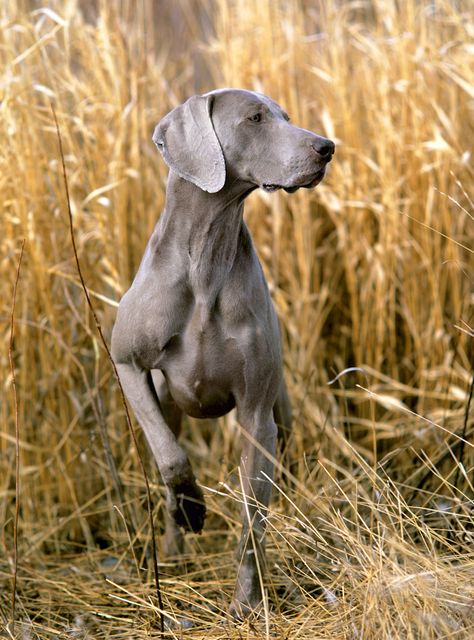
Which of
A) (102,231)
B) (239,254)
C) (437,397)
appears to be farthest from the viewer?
(437,397)

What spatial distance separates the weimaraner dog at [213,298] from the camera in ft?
7.32

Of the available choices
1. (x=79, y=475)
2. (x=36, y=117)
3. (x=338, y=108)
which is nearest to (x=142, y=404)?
(x=79, y=475)

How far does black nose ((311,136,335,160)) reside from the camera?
217 cm

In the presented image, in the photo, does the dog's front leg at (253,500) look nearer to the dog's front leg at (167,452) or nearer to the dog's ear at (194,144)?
the dog's front leg at (167,452)

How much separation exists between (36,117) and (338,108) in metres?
1.19

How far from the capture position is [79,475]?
3.35m

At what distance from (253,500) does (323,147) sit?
885 millimetres

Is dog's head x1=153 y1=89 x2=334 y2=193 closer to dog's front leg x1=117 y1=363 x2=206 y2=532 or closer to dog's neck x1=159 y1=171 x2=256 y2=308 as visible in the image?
dog's neck x1=159 y1=171 x2=256 y2=308

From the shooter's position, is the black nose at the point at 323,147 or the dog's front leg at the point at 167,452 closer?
the black nose at the point at 323,147

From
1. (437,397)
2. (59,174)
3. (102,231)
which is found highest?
(59,174)

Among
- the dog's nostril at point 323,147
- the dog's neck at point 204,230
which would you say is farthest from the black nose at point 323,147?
the dog's neck at point 204,230

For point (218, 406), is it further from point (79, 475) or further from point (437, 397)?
point (437, 397)

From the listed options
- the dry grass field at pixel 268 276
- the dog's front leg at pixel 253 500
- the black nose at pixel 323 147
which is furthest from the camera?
the dry grass field at pixel 268 276

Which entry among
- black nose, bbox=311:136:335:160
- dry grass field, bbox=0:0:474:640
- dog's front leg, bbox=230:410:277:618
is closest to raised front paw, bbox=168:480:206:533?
dog's front leg, bbox=230:410:277:618
